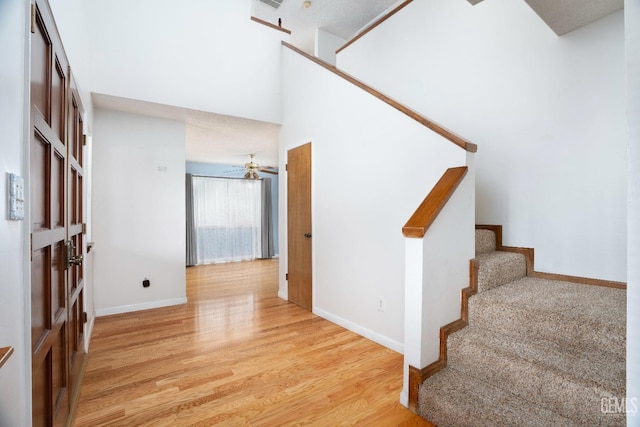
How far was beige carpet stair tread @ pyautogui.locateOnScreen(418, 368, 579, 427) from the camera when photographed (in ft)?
4.60

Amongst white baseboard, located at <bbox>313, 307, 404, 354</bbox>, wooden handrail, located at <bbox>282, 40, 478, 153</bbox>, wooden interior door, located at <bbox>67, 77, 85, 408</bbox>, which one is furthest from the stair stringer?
wooden interior door, located at <bbox>67, 77, 85, 408</bbox>

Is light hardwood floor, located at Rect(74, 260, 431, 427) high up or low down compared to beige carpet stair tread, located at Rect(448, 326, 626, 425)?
down

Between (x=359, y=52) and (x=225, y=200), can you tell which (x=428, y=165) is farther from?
(x=225, y=200)

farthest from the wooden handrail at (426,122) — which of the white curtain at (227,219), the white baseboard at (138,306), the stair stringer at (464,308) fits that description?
the white curtain at (227,219)

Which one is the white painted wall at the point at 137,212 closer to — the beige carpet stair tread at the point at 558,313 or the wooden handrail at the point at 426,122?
the wooden handrail at the point at 426,122

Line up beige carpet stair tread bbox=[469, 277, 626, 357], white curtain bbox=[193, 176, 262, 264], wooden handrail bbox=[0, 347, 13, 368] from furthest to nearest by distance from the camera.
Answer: white curtain bbox=[193, 176, 262, 264] → beige carpet stair tread bbox=[469, 277, 626, 357] → wooden handrail bbox=[0, 347, 13, 368]

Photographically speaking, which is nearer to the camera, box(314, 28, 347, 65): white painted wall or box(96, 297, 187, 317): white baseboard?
box(96, 297, 187, 317): white baseboard

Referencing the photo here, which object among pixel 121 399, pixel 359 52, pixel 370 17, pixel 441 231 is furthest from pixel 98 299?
pixel 370 17

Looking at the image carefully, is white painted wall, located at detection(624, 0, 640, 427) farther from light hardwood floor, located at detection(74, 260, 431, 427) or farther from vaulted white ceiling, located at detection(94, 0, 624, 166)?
vaulted white ceiling, located at detection(94, 0, 624, 166)

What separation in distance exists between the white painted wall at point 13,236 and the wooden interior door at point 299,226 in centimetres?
278

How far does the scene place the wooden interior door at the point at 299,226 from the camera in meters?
3.56

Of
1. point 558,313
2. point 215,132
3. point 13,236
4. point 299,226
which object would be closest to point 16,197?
point 13,236

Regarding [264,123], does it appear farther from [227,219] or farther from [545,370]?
[227,219]

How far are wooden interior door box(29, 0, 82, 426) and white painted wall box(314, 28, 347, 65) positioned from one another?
449cm
